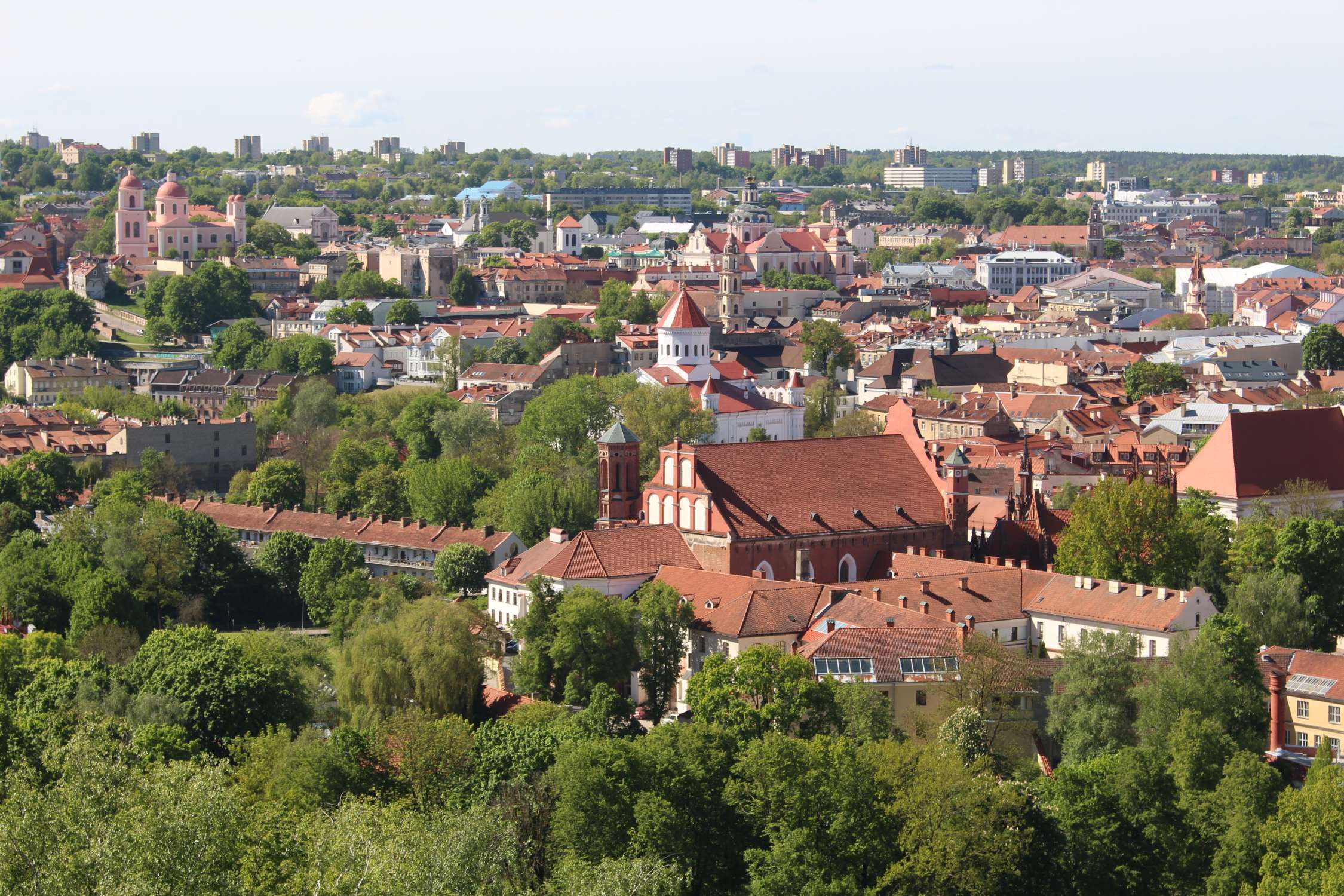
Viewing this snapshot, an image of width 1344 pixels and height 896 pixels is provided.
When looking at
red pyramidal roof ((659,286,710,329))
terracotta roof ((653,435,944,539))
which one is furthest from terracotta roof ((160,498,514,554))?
red pyramidal roof ((659,286,710,329))

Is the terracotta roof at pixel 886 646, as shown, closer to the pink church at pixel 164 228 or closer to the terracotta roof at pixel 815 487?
the terracotta roof at pixel 815 487

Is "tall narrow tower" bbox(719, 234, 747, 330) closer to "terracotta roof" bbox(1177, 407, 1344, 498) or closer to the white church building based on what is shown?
the white church building

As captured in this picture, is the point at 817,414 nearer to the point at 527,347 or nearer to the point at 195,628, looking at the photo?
the point at 527,347

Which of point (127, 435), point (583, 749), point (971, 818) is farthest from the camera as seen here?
point (127, 435)

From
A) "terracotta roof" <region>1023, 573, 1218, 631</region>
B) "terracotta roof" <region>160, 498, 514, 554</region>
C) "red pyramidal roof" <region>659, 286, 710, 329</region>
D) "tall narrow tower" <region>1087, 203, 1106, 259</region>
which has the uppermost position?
"red pyramidal roof" <region>659, 286, 710, 329</region>

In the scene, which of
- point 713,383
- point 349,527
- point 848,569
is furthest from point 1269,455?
point 713,383

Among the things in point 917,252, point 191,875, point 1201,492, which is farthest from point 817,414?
point 917,252
